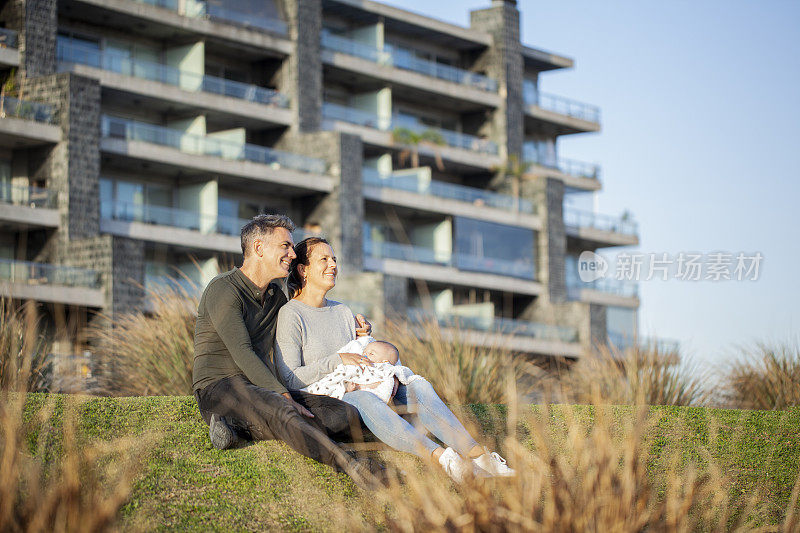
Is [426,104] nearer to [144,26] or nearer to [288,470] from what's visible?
[144,26]

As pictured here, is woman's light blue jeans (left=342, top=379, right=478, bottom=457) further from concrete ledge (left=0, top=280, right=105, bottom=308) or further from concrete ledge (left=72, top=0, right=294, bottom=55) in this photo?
concrete ledge (left=72, top=0, right=294, bottom=55)

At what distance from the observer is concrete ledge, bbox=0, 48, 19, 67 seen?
2939cm

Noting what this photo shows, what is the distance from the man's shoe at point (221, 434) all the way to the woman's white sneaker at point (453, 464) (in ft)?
4.38

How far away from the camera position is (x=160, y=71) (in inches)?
1307

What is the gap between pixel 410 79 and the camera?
4009cm

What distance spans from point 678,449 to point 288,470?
3.01 meters

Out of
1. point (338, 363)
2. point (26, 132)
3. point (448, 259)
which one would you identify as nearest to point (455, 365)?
point (338, 363)

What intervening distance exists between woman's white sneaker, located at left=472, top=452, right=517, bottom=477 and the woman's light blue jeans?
0.30 feet

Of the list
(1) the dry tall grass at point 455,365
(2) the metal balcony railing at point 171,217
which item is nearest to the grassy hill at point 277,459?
(1) the dry tall grass at point 455,365

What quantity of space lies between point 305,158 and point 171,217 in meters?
5.53

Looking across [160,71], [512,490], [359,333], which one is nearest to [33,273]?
[160,71]

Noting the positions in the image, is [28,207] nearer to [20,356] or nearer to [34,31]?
[34,31]

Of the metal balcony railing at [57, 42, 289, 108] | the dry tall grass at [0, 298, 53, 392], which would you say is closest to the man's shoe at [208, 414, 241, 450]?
the dry tall grass at [0, 298, 53, 392]

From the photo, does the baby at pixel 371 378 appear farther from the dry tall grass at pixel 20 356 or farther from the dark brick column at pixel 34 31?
the dark brick column at pixel 34 31
